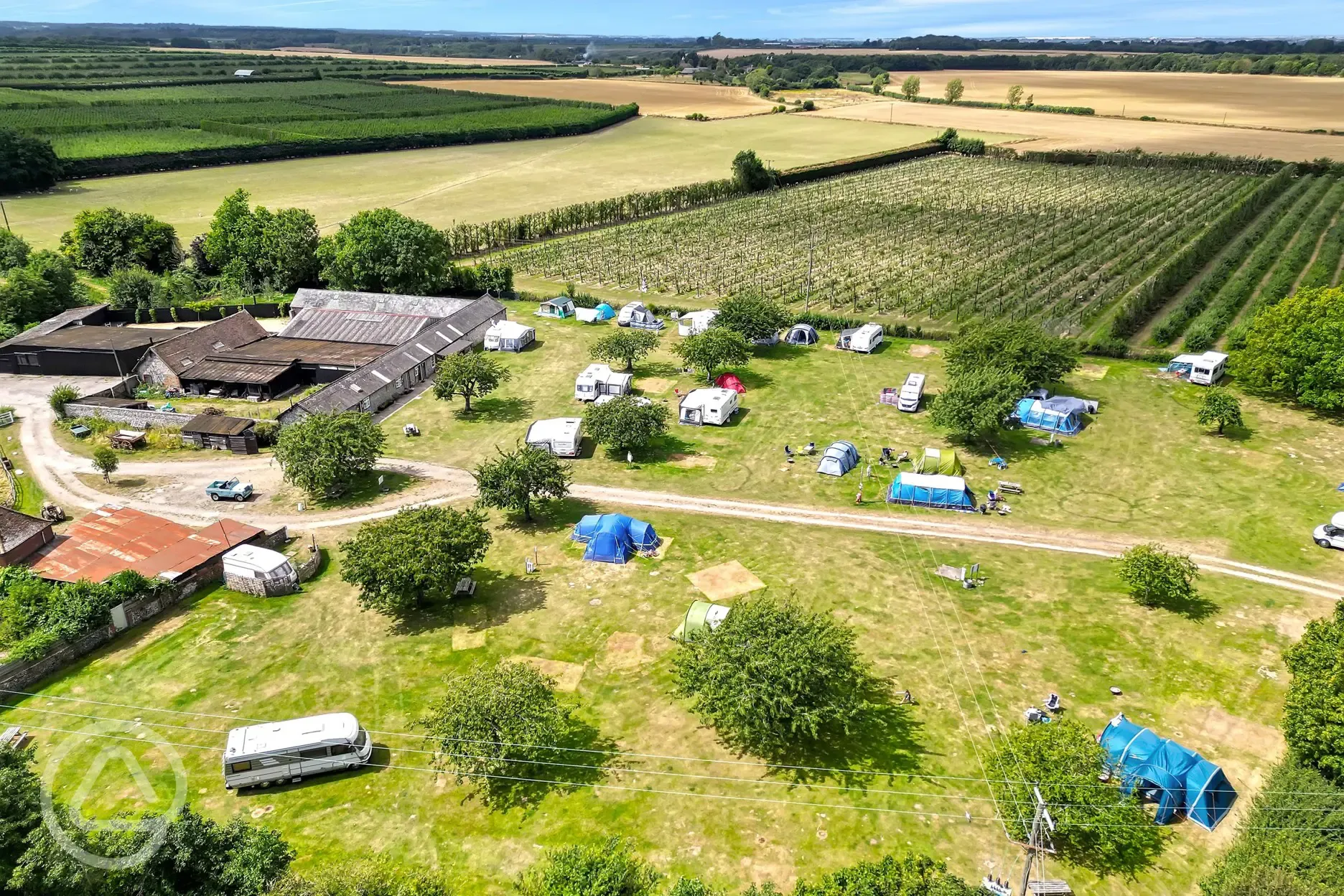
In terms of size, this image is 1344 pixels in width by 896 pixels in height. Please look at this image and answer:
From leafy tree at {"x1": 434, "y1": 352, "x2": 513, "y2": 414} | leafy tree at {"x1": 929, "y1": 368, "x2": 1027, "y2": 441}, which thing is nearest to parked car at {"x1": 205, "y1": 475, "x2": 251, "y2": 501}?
leafy tree at {"x1": 434, "y1": 352, "x2": 513, "y2": 414}

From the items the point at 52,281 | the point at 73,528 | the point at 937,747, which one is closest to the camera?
the point at 937,747

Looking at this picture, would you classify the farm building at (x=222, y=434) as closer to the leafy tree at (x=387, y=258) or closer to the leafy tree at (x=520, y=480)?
the leafy tree at (x=520, y=480)

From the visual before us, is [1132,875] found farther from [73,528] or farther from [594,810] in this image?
[73,528]

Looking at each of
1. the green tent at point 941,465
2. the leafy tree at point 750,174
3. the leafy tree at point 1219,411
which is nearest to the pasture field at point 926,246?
the leafy tree at point 750,174

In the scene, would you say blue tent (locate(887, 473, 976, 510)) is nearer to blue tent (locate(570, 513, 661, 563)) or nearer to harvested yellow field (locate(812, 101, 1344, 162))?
blue tent (locate(570, 513, 661, 563))

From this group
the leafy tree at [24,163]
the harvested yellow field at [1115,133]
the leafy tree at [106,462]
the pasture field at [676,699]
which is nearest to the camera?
the pasture field at [676,699]

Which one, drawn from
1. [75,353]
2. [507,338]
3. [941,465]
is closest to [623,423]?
[941,465]

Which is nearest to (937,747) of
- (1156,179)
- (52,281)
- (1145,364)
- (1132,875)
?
(1132,875)
